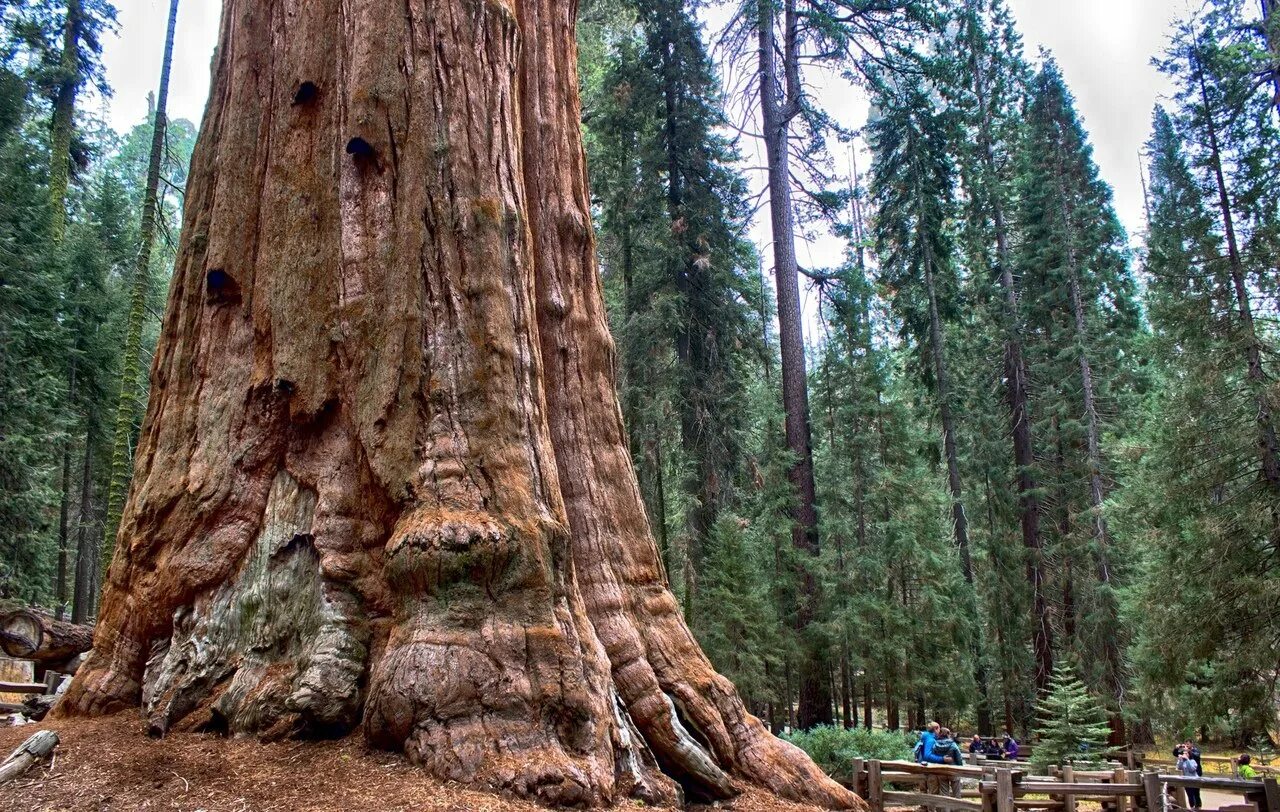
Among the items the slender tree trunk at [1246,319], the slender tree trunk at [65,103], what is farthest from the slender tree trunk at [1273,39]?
the slender tree trunk at [65,103]

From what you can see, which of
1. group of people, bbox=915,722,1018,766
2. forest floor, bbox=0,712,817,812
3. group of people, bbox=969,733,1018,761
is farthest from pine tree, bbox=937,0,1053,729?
forest floor, bbox=0,712,817,812

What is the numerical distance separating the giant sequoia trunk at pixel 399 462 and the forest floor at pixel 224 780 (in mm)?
178

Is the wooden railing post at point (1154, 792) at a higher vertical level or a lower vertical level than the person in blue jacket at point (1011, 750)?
higher

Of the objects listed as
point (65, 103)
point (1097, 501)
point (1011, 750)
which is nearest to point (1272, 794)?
point (1011, 750)

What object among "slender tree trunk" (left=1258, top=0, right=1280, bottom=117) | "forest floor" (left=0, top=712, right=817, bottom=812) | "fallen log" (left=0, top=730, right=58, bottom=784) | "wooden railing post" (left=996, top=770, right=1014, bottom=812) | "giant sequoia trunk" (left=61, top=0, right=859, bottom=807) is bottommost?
"wooden railing post" (left=996, top=770, right=1014, bottom=812)

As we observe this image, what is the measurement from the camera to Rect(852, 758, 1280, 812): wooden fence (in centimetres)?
998

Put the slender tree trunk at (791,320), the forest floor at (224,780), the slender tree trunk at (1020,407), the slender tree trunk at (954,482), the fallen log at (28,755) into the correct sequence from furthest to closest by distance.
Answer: the slender tree trunk at (1020,407) → the slender tree trunk at (954,482) → the slender tree trunk at (791,320) → the fallen log at (28,755) → the forest floor at (224,780)

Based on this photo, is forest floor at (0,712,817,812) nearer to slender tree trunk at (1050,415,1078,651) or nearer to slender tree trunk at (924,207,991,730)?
slender tree trunk at (924,207,991,730)

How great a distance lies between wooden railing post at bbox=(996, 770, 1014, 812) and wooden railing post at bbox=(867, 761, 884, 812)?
167 cm

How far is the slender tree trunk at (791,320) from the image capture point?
1830cm

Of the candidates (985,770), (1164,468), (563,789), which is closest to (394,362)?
(563,789)

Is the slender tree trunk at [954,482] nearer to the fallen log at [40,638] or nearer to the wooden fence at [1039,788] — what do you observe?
the wooden fence at [1039,788]

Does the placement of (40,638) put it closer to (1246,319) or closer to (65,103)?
(65,103)

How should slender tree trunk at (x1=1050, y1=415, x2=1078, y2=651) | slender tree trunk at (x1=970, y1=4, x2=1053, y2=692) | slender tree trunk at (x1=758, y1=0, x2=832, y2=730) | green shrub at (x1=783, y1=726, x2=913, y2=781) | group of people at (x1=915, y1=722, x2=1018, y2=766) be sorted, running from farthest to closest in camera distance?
slender tree trunk at (x1=1050, y1=415, x2=1078, y2=651) → slender tree trunk at (x1=970, y1=4, x2=1053, y2=692) → slender tree trunk at (x1=758, y1=0, x2=832, y2=730) → green shrub at (x1=783, y1=726, x2=913, y2=781) → group of people at (x1=915, y1=722, x2=1018, y2=766)
